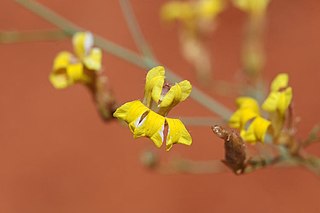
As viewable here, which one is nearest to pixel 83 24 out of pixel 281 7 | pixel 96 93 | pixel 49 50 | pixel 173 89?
pixel 49 50

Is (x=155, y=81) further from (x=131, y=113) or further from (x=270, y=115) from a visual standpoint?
(x=270, y=115)

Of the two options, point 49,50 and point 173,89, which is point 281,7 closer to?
point 49,50

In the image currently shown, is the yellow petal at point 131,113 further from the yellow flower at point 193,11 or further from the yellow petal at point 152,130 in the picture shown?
the yellow flower at point 193,11

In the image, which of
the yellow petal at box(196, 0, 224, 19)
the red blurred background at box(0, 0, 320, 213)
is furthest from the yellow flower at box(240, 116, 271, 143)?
the red blurred background at box(0, 0, 320, 213)

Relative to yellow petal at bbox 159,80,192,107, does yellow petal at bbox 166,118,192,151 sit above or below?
below

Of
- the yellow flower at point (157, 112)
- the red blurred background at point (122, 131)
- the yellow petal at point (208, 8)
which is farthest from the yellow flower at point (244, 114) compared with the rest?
the red blurred background at point (122, 131)

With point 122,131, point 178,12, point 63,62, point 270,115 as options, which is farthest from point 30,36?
point 122,131

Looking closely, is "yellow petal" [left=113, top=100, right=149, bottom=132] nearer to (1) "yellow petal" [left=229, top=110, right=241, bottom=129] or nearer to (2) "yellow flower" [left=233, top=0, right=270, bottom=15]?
(1) "yellow petal" [left=229, top=110, right=241, bottom=129]
